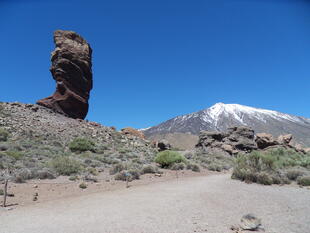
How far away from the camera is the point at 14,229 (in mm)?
6105

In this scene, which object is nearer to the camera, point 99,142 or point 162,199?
point 162,199

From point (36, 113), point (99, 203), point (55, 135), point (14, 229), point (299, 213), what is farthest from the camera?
point (36, 113)

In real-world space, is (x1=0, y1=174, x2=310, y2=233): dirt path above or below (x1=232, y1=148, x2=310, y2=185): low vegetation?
below

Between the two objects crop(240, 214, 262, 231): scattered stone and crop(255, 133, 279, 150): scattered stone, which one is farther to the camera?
crop(255, 133, 279, 150): scattered stone

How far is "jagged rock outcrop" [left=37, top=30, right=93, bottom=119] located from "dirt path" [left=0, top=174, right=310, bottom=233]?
27255 mm

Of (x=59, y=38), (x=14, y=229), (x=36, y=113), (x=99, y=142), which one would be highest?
(x=59, y=38)

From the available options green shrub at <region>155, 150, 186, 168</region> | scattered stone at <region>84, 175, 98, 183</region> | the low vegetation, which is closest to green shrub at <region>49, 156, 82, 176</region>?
scattered stone at <region>84, 175, 98, 183</region>

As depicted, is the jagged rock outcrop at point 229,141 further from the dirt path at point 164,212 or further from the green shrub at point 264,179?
the dirt path at point 164,212

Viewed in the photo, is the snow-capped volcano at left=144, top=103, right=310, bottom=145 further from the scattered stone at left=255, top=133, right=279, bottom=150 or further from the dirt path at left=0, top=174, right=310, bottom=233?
the dirt path at left=0, top=174, right=310, bottom=233

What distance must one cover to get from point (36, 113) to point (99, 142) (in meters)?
9.89

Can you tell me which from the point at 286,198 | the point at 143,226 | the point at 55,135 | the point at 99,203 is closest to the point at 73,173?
the point at 99,203

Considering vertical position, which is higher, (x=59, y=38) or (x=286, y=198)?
(x=59, y=38)

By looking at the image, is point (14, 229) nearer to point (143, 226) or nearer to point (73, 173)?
point (143, 226)

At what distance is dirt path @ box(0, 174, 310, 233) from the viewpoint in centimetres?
612
